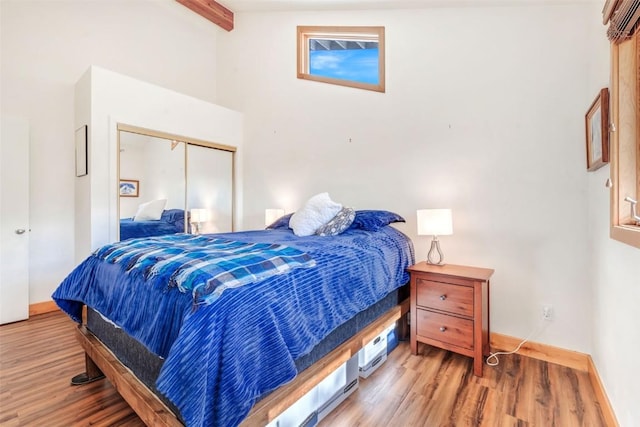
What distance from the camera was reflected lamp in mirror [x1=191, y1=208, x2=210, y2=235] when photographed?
3.82 m

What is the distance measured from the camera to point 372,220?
251 cm

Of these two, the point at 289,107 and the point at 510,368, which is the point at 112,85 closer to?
the point at 289,107

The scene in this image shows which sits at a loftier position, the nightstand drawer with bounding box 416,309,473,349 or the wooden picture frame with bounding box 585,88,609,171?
the wooden picture frame with bounding box 585,88,609,171

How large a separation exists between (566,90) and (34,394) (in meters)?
3.92

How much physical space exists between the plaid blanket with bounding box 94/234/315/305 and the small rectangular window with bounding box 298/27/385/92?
2.25 meters

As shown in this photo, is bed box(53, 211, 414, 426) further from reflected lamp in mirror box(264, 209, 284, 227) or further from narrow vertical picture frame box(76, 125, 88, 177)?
narrow vertical picture frame box(76, 125, 88, 177)

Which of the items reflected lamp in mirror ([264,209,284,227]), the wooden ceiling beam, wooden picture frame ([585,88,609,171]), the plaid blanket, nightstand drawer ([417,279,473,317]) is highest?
the wooden ceiling beam

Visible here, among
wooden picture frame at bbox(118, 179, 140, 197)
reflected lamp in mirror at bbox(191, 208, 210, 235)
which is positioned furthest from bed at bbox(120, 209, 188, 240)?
wooden picture frame at bbox(118, 179, 140, 197)

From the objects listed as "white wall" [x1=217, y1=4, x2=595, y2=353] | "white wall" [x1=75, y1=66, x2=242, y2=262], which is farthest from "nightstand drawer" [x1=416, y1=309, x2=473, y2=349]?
"white wall" [x1=75, y1=66, x2=242, y2=262]

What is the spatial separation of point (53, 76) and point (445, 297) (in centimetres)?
439

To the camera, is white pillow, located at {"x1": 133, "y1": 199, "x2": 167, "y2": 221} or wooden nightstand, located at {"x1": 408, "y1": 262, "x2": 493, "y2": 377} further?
white pillow, located at {"x1": 133, "y1": 199, "x2": 167, "y2": 221}

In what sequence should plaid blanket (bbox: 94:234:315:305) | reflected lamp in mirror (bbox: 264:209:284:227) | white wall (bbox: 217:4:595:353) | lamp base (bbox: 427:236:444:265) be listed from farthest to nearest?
reflected lamp in mirror (bbox: 264:209:284:227) → lamp base (bbox: 427:236:444:265) → white wall (bbox: 217:4:595:353) → plaid blanket (bbox: 94:234:315:305)

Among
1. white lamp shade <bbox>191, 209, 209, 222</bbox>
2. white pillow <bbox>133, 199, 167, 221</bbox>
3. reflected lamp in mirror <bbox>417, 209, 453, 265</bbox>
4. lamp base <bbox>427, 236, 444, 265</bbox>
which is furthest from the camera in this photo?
white lamp shade <bbox>191, 209, 209, 222</bbox>

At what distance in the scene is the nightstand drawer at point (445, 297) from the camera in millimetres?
2049
